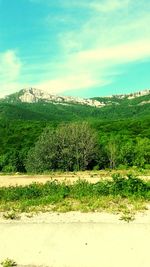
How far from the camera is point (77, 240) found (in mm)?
13242

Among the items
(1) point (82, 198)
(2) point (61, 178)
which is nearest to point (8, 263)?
(1) point (82, 198)

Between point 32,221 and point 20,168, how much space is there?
87475 mm

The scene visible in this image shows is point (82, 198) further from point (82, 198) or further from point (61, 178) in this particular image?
point (61, 178)

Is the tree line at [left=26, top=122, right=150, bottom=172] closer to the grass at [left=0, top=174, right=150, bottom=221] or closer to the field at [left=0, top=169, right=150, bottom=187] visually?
the field at [left=0, top=169, right=150, bottom=187]

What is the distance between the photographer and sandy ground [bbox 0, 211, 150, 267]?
1158 cm

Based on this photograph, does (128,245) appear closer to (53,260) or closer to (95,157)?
(53,260)

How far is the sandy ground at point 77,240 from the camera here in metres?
11.6

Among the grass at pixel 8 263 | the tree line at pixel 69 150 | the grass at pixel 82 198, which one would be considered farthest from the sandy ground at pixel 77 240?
the tree line at pixel 69 150

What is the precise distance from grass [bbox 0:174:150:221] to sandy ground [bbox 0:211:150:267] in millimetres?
1029

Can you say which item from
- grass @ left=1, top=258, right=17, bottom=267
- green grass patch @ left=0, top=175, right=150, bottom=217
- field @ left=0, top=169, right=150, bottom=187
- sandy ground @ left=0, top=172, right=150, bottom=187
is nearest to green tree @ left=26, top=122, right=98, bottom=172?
field @ left=0, top=169, right=150, bottom=187

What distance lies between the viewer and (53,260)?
11664 mm

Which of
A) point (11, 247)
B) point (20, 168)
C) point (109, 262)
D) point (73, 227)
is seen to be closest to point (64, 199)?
point (73, 227)

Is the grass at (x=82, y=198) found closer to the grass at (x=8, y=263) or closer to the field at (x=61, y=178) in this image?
the grass at (x=8, y=263)

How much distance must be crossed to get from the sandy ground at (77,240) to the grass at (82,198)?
103 cm
